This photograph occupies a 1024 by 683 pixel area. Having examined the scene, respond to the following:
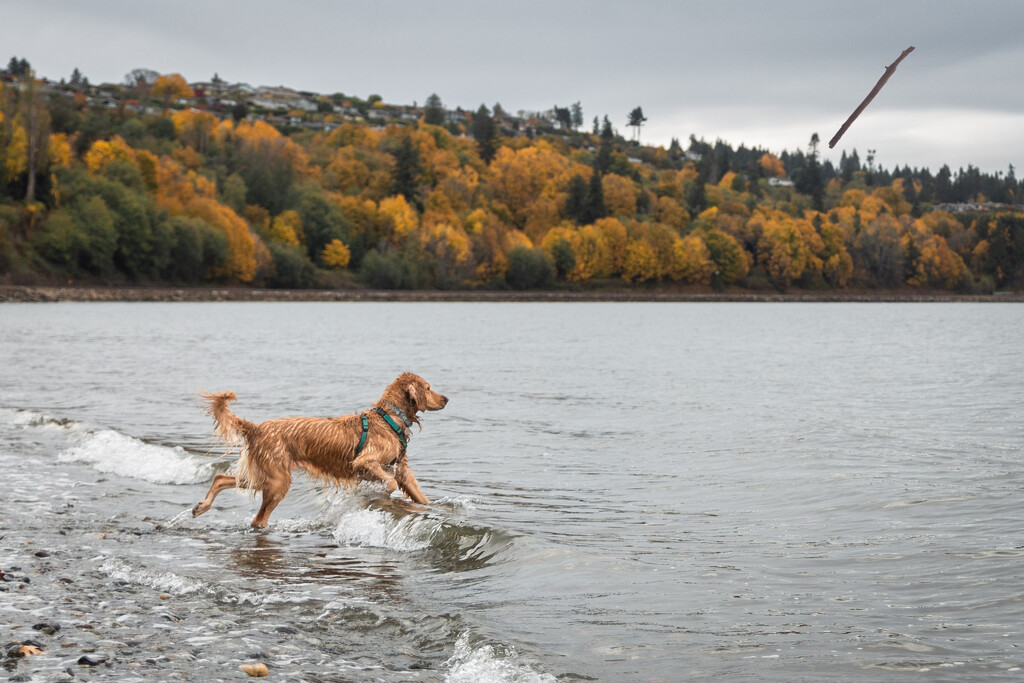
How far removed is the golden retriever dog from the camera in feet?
32.0

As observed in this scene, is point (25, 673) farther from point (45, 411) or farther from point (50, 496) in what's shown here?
point (45, 411)

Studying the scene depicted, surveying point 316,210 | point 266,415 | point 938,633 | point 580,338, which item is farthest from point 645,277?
point 938,633

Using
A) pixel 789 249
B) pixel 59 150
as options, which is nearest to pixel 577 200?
pixel 789 249

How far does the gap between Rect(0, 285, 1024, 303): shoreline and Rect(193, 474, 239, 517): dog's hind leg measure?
95.7 metres

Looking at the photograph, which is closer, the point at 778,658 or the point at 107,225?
the point at 778,658

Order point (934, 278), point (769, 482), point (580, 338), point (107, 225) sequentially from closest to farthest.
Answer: point (769, 482)
point (580, 338)
point (107, 225)
point (934, 278)

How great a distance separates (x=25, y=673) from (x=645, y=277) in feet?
543

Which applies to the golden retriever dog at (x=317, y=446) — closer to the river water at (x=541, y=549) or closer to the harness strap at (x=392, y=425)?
the harness strap at (x=392, y=425)

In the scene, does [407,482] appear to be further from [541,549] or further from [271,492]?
[541,549]

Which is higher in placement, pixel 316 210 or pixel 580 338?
pixel 316 210

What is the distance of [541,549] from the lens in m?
8.87

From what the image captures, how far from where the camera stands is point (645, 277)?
168125mm

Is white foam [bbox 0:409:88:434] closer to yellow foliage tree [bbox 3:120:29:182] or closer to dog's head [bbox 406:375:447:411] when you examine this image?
dog's head [bbox 406:375:447:411]

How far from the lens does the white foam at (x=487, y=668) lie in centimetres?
577
